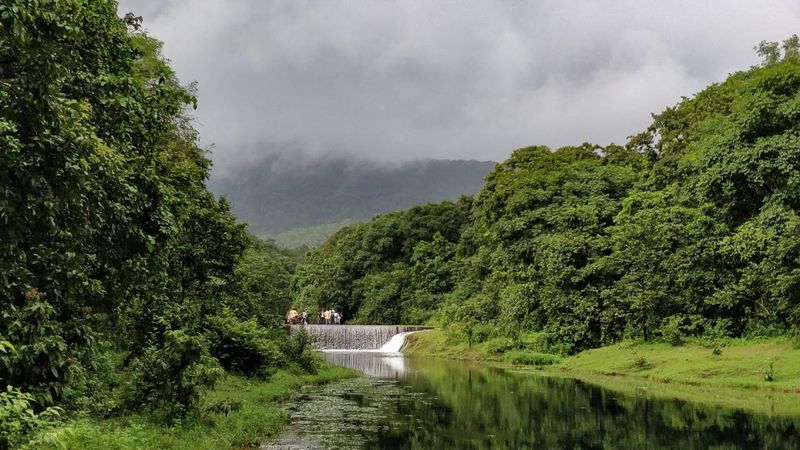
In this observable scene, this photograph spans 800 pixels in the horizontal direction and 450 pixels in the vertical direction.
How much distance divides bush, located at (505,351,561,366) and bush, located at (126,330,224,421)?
1181 inches

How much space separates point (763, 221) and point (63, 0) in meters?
33.4

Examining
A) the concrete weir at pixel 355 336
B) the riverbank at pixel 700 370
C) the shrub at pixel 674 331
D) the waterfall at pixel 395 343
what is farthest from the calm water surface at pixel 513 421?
the concrete weir at pixel 355 336

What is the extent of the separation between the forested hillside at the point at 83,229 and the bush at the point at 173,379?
0.03m

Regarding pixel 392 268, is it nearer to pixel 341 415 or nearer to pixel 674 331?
pixel 674 331

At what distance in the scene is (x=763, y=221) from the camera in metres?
32.5

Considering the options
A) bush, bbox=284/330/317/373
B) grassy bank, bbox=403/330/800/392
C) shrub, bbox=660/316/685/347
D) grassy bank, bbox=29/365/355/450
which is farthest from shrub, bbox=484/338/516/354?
grassy bank, bbox=29/365/355/450

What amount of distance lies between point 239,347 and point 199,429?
10253mm

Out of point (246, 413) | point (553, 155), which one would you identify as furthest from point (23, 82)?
point (553, 155)

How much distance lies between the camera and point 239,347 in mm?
23891

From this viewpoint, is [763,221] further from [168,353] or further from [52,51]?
[52,51]

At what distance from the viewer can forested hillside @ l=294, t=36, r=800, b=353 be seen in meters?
32.4

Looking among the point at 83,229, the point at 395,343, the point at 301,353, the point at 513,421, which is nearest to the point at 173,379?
the point at 83,229

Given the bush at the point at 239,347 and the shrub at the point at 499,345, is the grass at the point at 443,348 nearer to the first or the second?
the shrub at the point at 499,345

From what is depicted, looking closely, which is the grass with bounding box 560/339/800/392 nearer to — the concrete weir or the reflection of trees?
the reflection of trees
